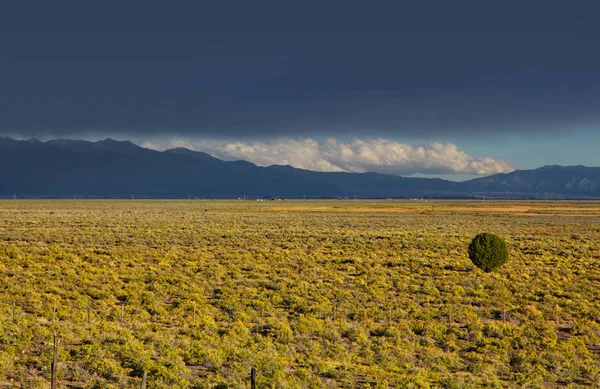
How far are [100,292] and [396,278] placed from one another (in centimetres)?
1583

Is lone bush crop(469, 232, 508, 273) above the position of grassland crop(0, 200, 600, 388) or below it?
above

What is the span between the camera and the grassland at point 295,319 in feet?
55.2

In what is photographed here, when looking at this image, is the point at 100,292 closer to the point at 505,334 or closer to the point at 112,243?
the point at 505,334

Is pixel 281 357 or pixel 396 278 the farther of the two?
pixel 396 278

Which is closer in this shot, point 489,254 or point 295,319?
point 295,319

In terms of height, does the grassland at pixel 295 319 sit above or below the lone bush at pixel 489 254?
below

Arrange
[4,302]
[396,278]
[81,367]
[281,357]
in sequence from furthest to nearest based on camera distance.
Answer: [396,278] → [4,302] → [281,357] → [81,367]

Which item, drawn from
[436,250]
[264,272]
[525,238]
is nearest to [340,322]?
[264,272]

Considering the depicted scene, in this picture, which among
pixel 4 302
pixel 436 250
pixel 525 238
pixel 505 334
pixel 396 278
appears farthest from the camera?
pixel 525 238

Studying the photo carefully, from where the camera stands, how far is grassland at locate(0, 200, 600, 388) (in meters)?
16.8

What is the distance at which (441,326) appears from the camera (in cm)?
2323

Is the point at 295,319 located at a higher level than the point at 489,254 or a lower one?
lower

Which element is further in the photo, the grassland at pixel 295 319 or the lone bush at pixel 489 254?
the lone bush at pixel 489 254

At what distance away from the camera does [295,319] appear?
23.7m
